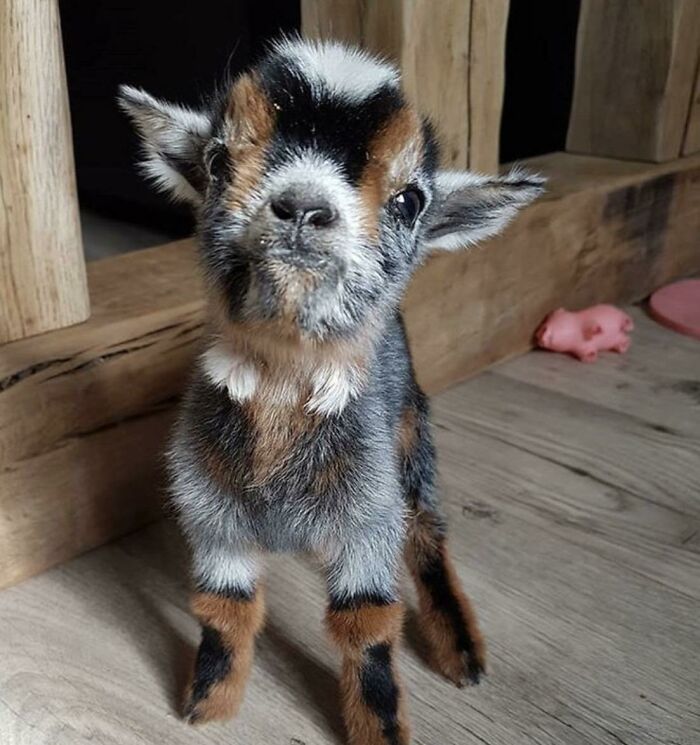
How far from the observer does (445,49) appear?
1144 millimetres

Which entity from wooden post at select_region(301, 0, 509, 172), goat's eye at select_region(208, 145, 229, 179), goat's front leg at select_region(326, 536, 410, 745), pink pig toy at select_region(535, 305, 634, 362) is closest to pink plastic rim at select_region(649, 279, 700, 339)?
pink pig toy at select_region(535, 305, 634, 362)

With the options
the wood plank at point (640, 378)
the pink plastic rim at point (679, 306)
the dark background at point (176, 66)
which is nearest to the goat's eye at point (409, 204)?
the wood plank at point (640, 378)

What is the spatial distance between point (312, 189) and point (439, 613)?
1.53 feet

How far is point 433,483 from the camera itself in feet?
2.97

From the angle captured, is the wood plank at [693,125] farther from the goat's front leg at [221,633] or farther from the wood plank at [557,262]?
the goat's front leg at [221,633]

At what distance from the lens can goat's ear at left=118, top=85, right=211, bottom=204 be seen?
706 millimetres

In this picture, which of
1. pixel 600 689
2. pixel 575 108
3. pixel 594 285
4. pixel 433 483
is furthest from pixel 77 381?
pixel 575 108

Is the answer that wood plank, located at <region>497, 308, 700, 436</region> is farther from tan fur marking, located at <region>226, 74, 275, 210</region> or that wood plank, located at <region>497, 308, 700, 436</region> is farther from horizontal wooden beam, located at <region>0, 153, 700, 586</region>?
tan fur marking, located at <region>226, 74, 275, 210</region>

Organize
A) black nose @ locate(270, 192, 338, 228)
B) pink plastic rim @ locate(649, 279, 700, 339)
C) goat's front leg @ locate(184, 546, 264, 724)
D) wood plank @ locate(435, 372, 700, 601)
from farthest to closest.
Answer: pink plastic rim @ locate(649, 279, 700, 339), wood plank @ locate(435, 372, 700, 601), goat's front leg @ locate(184, 546, 264, 724), black nose @ locate(270, 192, 338, 228)

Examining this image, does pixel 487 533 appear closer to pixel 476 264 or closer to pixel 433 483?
pixel 433 483

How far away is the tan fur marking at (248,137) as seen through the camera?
62 cm

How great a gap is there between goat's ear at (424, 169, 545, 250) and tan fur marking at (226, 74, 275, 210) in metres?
0.16

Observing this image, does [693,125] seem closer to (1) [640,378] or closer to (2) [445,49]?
(1) [640,378]

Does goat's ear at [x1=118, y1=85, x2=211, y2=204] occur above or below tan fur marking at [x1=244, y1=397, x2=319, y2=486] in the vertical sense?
above
